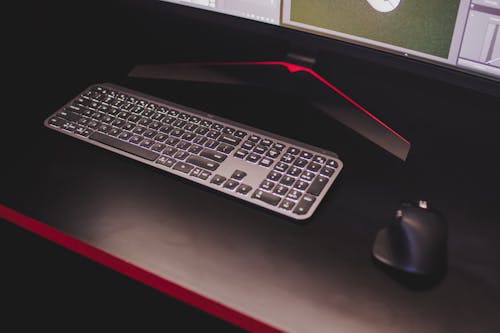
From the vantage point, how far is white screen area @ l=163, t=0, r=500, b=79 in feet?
2.54

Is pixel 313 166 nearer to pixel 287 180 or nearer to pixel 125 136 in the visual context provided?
pixel 287 180

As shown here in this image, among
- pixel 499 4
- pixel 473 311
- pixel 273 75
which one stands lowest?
pixel 473 311

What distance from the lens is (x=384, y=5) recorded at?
82 cm

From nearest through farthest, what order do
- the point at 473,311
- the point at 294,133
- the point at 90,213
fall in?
the point at 473,311 → the point at 90,213 → the point at 294,133

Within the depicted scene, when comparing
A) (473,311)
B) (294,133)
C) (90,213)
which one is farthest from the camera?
(294,133)

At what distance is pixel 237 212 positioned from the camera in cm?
81

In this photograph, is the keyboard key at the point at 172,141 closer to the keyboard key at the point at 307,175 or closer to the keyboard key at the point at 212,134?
the keyboard key at the point at 212,134

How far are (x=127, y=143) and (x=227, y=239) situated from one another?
0.79 ft

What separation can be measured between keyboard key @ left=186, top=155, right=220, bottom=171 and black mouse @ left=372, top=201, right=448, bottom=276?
0.25 m

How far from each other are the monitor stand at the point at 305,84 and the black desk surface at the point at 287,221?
0.07ft

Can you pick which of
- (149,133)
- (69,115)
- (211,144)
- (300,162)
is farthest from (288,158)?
(69,115)

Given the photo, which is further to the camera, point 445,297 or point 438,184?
point 438,184

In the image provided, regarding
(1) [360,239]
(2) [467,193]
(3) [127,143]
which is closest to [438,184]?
(2) [467,193]

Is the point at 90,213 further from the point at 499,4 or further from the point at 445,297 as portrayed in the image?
the point at 499,4
